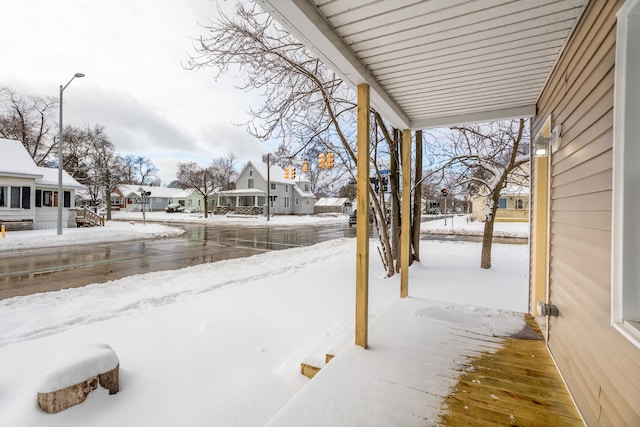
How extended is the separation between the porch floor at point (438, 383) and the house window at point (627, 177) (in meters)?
1.01

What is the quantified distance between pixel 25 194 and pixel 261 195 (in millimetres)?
21613

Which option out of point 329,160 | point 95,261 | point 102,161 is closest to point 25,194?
point 102,161

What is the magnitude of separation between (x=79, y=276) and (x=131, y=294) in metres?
2.44

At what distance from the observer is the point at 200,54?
588cm

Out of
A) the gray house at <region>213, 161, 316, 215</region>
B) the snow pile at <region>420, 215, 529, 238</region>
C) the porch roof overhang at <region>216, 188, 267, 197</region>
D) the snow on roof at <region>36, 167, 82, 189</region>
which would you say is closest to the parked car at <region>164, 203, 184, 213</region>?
the gray house at <region>213, 161, 316, 215</region>

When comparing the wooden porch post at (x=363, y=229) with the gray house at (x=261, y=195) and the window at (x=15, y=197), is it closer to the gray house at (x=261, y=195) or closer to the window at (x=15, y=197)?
the window at (x=15, y=197)

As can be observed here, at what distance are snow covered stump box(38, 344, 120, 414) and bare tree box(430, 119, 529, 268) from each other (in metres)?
6.76

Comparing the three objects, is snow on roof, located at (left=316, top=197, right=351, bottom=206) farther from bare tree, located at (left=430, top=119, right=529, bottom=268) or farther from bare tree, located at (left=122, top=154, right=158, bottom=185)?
bare tree, located at (left=430, top=119, right=529, bottom=268)

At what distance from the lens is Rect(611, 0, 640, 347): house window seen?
1.32 metres

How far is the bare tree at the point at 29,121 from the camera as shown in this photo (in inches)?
845

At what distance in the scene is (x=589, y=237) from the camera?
184cm

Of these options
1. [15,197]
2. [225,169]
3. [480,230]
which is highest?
[225,169]

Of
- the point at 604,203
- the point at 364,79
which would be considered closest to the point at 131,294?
the point at 364,79

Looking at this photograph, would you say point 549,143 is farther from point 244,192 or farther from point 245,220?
point 244,192
